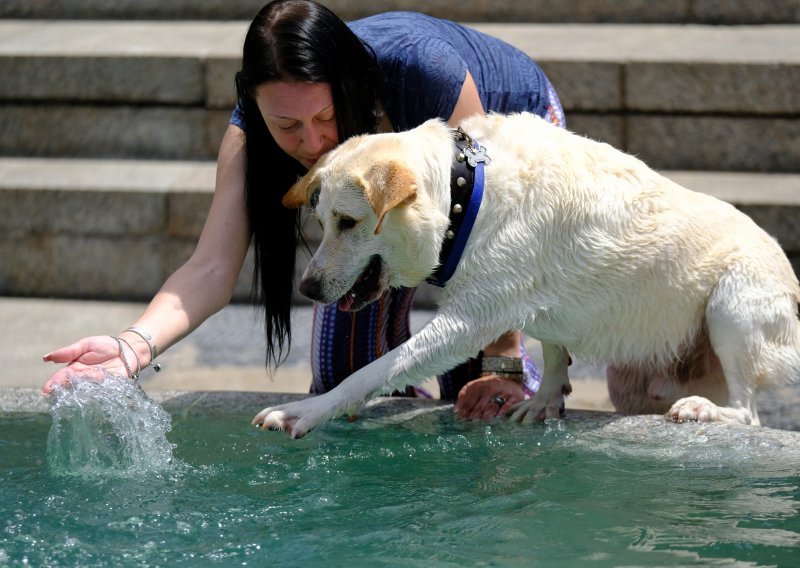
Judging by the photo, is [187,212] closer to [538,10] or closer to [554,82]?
[554,82]

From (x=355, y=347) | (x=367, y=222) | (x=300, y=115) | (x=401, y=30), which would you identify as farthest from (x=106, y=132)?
(x=367, y=222)

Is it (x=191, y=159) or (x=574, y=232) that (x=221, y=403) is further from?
(x=191, y=159)

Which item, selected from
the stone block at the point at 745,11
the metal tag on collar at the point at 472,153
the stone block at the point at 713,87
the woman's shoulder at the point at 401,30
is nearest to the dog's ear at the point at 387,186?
the metal tag on collar at the point at 472,153

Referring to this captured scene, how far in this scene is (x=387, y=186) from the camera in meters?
2.77

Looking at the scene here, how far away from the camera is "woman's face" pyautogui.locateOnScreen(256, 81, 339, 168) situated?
3.01 meters

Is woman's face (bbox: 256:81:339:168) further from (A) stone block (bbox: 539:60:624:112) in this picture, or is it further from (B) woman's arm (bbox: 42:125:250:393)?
(A) stone block (bbox: 539:60:624:112)

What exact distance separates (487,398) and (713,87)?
2800mm

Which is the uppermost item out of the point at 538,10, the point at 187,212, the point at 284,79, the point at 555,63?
the point at 538,10

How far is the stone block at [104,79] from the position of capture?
5.92m

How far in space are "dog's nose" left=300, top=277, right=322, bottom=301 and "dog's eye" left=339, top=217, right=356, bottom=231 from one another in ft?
0.49

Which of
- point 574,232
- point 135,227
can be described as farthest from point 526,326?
point 135,227

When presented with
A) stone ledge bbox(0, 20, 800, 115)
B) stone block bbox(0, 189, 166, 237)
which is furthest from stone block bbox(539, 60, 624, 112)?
stone block bbox(0, 189, 166, 237)

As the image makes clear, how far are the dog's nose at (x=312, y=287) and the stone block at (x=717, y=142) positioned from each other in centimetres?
307

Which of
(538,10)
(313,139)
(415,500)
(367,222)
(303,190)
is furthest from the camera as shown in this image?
(538,10)
